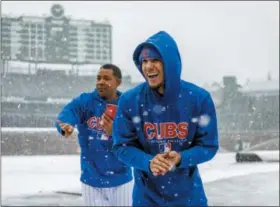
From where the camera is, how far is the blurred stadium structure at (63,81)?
77375mm

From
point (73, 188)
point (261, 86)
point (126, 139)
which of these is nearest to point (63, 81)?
point (261, 86)

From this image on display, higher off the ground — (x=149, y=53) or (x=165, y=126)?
(x=149, y=53)

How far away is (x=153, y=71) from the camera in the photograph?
9.45ft

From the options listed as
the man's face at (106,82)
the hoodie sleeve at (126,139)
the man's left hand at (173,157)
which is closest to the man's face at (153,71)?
the hoodie sleeve at (126,139)

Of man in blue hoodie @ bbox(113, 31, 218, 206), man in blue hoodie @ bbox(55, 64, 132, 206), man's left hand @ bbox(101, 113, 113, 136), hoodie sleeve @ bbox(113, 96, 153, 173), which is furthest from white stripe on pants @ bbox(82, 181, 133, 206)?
hoodie sleeve @ bbox(113, 96, 153, 173)

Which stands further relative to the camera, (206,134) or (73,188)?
(73,188)

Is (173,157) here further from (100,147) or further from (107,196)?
(107,196)

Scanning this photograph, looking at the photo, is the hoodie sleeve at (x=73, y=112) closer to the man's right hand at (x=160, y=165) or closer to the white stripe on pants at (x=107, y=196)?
the white stripe on pants at (x=107, y=196)

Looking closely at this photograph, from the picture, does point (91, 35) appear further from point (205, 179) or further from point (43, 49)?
point (205, 179)

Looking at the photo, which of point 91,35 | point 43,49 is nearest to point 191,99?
point 43,49

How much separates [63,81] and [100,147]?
80055 mm

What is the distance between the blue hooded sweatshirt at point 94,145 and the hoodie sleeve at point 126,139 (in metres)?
1.77

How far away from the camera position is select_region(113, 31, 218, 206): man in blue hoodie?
9.46 ft

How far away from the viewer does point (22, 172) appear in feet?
52.9
